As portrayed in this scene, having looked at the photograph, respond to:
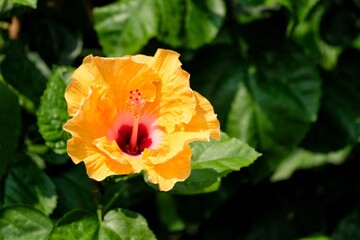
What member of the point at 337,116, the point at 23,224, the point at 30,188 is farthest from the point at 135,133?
the point at 337,116

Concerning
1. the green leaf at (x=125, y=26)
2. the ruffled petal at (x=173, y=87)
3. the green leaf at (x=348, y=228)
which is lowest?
the green leaf at (x=348, y=228)

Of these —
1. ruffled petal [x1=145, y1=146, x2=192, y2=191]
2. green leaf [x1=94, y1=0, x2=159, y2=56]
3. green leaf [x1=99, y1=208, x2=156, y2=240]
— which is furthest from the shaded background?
ruffled petal [x1=145, y1=146, x2=192, y2=191]

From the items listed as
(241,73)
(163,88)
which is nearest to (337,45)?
(241,73)

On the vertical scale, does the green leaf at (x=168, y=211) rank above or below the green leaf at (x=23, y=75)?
below

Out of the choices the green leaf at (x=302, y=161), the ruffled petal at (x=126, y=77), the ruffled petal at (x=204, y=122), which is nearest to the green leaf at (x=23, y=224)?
the ruffled petal at (x=126, y=77)

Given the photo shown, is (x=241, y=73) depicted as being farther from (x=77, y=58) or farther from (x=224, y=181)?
(x=77, y=58)

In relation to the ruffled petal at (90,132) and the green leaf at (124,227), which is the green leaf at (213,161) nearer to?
the green leaf at (124,227)

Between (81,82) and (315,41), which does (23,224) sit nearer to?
(81,82)
